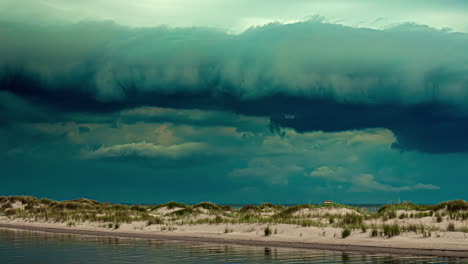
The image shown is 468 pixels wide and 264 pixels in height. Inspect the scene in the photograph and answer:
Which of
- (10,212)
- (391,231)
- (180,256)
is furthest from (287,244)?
(10,212)

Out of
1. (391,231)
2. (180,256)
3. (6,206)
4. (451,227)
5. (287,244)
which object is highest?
(6,206)

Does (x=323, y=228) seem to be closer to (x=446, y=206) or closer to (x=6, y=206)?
(x=446, y=206)

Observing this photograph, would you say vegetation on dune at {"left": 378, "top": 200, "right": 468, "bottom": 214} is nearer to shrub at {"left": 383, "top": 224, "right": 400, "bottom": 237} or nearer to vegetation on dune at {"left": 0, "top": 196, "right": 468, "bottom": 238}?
vegetation on dune at {"left": 0, "top": 196, "right": 468, "bottom": 238}

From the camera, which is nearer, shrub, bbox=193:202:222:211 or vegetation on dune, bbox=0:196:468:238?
vegetation on dune, bbox=0:196:468:238

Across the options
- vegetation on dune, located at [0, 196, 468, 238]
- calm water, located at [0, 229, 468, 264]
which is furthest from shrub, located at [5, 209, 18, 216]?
calm water, located at [0, 229, 468, 264]

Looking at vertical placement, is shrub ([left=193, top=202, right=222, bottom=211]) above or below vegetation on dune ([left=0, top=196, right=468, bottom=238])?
above

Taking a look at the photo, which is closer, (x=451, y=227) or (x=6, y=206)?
(x=451, y=227)

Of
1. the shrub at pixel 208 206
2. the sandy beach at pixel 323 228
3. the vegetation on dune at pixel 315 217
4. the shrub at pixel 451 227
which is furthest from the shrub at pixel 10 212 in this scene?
the shrub at pixel 451 227

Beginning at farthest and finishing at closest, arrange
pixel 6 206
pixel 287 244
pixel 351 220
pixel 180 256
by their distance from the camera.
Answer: pixel 6 206 < pixel 351 220 < pixel 287 244 < pixel 180 256

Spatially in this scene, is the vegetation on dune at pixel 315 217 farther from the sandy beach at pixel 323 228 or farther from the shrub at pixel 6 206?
the shrub at pixel 6 206

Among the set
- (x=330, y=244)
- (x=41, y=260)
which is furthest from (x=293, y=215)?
(x=41, y=260)

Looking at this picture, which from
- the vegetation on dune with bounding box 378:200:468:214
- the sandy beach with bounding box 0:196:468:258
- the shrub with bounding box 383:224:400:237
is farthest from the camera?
the vegetation on dune with bounding box 378:200:468:214

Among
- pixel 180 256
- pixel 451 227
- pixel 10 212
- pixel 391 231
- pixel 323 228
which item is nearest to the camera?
pixel 180 256

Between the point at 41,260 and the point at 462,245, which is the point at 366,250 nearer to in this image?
the point at 462,245
